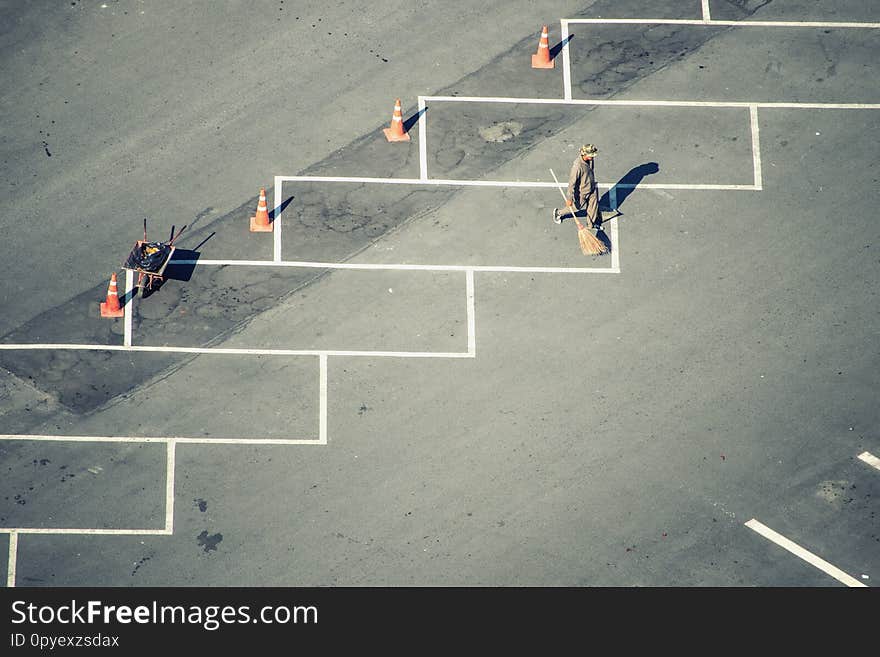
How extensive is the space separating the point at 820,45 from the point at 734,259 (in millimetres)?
5457

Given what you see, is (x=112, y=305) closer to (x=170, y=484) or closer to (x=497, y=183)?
(x=170, y=484)

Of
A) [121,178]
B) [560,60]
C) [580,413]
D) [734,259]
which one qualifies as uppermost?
[560,60]

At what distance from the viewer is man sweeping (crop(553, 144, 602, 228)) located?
29.0 m

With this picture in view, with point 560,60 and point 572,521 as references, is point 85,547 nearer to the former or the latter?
point 572,521

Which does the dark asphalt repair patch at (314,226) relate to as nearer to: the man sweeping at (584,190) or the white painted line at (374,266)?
the white painted line at (374,266)

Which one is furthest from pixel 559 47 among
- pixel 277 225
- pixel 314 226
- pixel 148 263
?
pixel 148 263

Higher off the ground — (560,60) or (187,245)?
(560,60)

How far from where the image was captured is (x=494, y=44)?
32.0m

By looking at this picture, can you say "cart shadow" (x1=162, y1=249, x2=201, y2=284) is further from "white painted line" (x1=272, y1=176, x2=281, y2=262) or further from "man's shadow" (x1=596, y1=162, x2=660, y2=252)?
"man's shadow" (x1=596, y1=162, x2=660, y2=252)

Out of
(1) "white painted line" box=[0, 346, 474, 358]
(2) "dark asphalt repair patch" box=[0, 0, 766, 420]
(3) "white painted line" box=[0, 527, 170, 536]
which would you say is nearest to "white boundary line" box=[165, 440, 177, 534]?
(3) "white painted line" box=[0, 527, 170, 536]

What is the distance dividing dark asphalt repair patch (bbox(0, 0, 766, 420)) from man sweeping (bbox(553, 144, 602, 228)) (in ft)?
5.84
